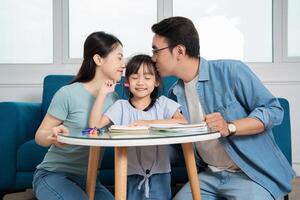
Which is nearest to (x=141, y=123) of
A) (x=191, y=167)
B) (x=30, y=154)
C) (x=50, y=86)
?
(x=191, y=167)

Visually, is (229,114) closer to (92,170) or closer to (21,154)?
(92,170)

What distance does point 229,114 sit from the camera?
159 cm

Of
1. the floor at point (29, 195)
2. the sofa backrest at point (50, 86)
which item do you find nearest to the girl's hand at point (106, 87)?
the sofa backrest at point (50, 86)

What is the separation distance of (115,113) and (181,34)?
1.33 feet

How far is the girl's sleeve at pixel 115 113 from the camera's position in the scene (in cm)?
157

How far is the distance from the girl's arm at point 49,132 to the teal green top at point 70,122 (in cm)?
2

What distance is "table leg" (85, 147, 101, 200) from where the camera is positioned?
1.51m

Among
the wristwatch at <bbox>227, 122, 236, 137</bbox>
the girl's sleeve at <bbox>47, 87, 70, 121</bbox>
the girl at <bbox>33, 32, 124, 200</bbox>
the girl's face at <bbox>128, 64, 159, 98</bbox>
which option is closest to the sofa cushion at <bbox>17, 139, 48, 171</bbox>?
the girl at <bbox>33, 32, 124, 200</bbox>

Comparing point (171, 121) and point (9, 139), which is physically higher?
point (171, 121)

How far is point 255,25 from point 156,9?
0.82 meters

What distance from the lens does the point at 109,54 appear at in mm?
1729

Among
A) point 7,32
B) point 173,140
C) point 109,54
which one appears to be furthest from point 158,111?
point 7,32

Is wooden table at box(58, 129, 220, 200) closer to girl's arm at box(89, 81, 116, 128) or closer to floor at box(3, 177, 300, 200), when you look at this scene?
girl's arm at box(89, 81, 116, 128)

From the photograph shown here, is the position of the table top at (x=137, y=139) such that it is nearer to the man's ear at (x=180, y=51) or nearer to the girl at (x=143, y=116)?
the girl at (x=143, y=116)
